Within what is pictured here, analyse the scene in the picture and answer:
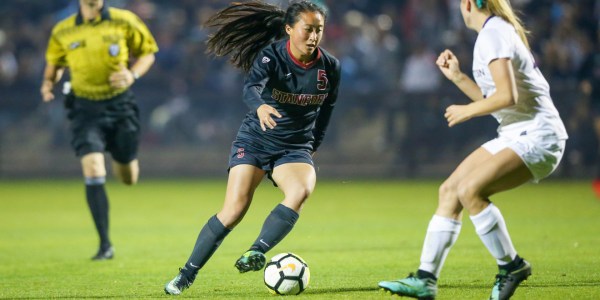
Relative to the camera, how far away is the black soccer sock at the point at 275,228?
23.4ft

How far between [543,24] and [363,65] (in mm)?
3490

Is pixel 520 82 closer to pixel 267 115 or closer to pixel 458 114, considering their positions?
pixel 458 114

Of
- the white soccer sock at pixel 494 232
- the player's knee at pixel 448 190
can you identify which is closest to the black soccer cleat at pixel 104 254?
the player's knee at pixel 448 190

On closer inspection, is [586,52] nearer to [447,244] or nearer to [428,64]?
[428,64]

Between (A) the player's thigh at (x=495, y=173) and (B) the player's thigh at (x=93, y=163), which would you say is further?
(B) the player's thigh at (x=93, y=163)

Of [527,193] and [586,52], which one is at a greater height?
[586,52]

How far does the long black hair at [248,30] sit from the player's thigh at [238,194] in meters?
1.20

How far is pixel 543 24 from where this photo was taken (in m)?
19.5

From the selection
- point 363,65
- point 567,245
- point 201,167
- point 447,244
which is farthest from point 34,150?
point 447,244

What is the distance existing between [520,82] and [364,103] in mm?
12466

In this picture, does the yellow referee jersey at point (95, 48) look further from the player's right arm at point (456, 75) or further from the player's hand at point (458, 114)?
the player's hand at point (458, 114)

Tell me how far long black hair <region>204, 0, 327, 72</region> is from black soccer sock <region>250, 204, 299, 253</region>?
61.1 inches

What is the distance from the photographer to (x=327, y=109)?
7.89 m

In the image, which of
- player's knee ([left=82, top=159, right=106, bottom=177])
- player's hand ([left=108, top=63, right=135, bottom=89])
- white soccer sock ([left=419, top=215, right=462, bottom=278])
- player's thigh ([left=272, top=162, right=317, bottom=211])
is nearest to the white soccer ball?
player's thigh ([left=272, top=162, right=317, bottom=211])
